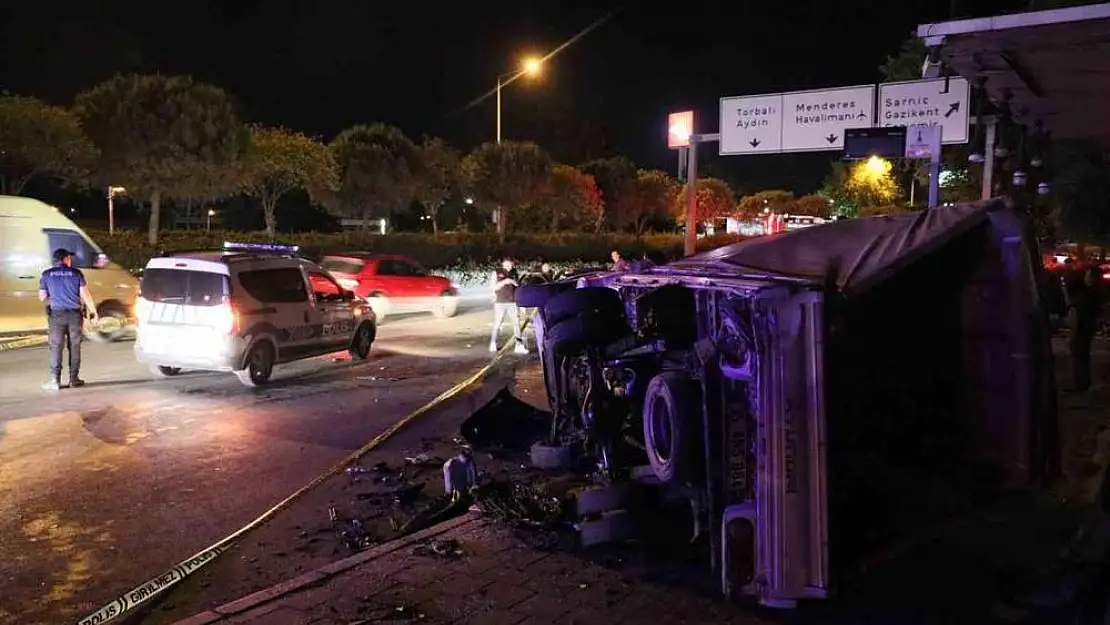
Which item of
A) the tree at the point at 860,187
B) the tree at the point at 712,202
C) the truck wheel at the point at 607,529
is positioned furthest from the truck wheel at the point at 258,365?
the tree at the point at 712,202

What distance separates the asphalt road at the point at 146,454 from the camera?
18.5ft

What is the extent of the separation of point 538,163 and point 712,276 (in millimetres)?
37370

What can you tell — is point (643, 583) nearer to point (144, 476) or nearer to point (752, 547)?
point (752, 547)

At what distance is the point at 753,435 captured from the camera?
4.82 meters

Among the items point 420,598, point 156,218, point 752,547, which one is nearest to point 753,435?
point 752,547

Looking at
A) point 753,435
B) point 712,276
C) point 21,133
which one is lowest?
point 753,435

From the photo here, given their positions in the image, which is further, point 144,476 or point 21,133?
point 21,133

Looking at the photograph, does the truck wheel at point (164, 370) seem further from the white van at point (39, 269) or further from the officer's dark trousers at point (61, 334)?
the white van at point (39, 269)

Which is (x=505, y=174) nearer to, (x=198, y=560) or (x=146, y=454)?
(x=146, y=454)

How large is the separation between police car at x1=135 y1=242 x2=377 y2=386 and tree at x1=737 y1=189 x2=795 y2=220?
174 ft

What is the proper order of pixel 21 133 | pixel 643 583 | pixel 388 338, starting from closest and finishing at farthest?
pixel 643 583
pixel 388 338
pixel 21 133

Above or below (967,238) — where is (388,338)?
below

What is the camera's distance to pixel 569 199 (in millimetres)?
48500

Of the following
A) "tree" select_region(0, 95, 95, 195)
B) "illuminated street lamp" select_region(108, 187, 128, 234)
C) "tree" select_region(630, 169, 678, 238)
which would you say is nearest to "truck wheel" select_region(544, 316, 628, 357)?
"tree" select_region(0, 95, 95, 195)
